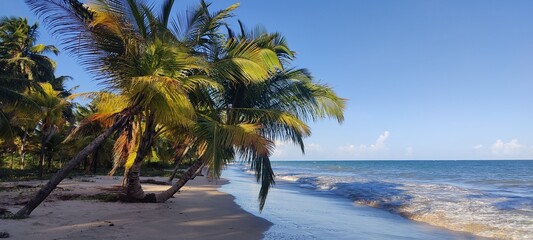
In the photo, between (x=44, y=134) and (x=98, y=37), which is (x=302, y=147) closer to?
(x=98, y=37)

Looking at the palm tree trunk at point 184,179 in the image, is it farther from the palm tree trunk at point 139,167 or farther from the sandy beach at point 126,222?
the palm tree trunk at point 139,167

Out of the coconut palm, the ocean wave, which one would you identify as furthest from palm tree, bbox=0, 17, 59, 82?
the ocean wave

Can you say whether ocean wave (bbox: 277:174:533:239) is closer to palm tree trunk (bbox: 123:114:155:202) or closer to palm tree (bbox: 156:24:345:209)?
palm tree (bbox: 156:24:345:209)

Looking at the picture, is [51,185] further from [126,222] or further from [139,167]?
[139,167]

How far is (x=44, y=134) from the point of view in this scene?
65.9 feet

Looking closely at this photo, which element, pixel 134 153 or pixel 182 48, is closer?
pixel 182 48

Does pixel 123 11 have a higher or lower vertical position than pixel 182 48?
higher

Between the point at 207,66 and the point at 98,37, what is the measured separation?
7.61 ft

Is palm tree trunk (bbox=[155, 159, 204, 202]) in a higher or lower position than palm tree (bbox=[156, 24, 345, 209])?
lower

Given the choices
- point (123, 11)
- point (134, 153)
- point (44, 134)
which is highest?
point (123, 11)

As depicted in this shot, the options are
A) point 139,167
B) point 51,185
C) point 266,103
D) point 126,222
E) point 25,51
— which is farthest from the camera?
point 25,51

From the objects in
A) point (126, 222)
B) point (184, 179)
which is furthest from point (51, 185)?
point (184, 179)

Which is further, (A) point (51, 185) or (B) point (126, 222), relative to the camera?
(B) point (126, 222)

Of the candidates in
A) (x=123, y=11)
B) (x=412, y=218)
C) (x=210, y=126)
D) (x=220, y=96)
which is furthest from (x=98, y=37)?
(x=412, y=218)
